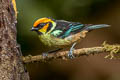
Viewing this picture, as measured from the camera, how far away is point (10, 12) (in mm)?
3336

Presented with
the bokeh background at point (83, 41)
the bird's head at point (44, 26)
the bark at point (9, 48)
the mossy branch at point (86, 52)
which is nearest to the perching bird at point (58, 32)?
the bird's head at point (44, 26)

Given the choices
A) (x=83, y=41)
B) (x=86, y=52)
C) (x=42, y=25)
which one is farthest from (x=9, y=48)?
(x=83, y=41)

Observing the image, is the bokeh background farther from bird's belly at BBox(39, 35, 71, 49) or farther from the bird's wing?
bird's belly at BBox(39, 35, 71, 49)

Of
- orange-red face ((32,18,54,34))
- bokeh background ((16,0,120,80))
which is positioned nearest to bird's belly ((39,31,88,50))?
orange-red face ((32,18,54,34))

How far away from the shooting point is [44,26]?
4395 mm

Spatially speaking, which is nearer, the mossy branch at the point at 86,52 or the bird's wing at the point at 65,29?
the mossy branch at the point at 86,52

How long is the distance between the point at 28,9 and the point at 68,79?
2.25m

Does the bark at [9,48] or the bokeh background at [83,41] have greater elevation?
the bark at [9,48]

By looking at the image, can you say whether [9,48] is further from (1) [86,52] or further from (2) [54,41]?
(2) [54,41]

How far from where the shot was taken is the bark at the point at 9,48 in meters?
3.21

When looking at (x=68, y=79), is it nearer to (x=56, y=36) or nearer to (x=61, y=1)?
(x=61, y=1)

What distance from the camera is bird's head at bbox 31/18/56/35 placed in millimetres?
4219

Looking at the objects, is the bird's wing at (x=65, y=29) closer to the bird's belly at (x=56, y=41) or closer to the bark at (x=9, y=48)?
the bird's belly at (x=56, y=41)

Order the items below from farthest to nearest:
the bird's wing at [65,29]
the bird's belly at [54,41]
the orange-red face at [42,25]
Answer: the bird's wing at [65,29] → the bird's belly at [54,41] → the orange-red face at [42,25]
